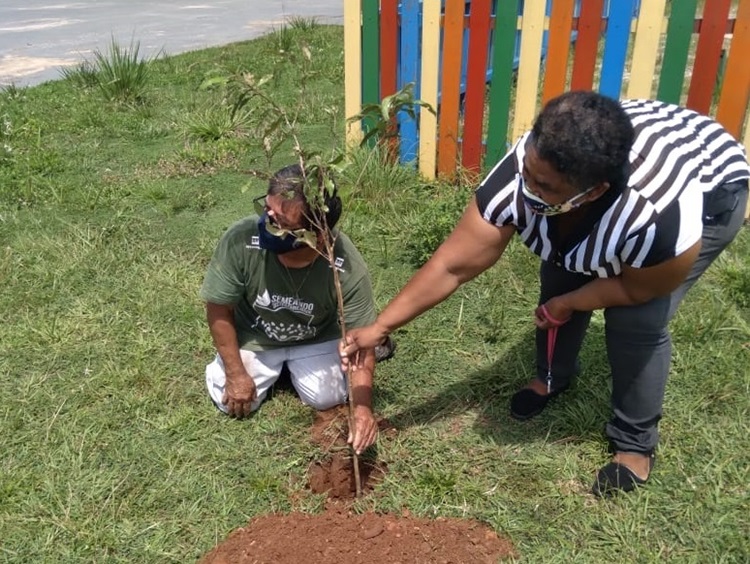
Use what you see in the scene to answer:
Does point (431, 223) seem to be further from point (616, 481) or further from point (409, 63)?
point (616, 481)

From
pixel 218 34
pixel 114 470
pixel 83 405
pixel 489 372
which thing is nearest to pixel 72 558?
pixel 114 470

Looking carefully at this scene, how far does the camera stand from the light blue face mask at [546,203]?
1.81 meters

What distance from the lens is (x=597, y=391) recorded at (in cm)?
292

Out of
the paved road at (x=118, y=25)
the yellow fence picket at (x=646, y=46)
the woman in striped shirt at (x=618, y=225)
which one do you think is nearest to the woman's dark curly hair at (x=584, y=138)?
the woman in striped shirt at (x=618, y=225)

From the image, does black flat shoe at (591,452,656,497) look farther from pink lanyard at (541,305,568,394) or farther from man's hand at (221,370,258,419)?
man's hand at (221,370,258,419)

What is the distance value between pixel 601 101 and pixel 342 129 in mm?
3810

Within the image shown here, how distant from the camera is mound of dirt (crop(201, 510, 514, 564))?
7.03 feet

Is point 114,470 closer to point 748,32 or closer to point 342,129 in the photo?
point 342,129

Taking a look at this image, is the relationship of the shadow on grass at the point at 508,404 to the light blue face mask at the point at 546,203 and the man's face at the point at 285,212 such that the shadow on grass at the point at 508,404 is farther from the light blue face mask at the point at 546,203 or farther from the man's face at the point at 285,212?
the light blue face mask at the point at 546,203

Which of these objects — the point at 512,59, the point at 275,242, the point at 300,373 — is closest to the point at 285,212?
the point at 275,242

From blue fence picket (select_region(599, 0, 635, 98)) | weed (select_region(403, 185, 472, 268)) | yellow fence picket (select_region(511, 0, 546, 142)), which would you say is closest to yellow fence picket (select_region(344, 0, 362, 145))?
weed (select_region(403, 185, 472, 268))

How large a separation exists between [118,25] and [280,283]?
11031 millimetres

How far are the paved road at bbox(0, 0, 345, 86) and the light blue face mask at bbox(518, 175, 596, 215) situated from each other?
785 cm

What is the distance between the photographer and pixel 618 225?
194 cm
